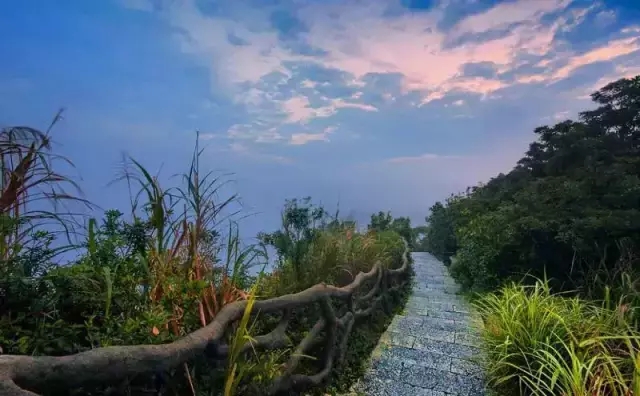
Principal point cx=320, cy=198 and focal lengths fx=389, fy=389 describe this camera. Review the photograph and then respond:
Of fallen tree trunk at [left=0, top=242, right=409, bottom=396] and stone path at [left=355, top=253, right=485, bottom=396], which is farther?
stone path at [left=355, top=253, right=485, bottom=396]

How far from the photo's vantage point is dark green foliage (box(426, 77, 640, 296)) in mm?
5070

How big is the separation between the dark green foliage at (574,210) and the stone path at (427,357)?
52.0 inches

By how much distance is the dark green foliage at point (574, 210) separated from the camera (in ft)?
16.6

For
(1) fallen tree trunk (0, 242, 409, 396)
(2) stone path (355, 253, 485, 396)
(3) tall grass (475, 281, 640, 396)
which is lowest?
(2) stone path (355, 253, 485, 396)

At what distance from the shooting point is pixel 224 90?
4.98 metres

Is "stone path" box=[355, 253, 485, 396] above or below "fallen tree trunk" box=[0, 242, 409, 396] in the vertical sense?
below

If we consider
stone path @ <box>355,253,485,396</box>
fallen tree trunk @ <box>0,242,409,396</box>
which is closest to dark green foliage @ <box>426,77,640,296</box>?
stone path @ <box>355,253,485,396</box>

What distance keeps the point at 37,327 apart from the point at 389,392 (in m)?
2.33

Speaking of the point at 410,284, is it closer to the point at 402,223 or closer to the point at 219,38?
the point at 219,38

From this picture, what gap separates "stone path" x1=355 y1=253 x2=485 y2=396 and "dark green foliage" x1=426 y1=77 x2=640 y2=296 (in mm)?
1320

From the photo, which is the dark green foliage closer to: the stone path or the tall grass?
the stone path

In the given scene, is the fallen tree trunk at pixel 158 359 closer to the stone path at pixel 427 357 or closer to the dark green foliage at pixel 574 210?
the stone path at pixel 427 357

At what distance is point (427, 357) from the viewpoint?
11.6ft

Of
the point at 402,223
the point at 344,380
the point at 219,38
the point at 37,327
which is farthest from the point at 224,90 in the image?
the point at 402,223
